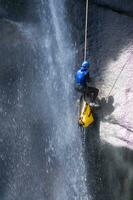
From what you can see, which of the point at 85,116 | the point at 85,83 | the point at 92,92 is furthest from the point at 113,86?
the point at 85,116

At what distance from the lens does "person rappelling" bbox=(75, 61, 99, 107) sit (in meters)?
9.55

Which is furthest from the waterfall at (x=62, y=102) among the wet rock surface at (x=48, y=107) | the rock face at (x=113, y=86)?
the rock face at (x=113, y=86)

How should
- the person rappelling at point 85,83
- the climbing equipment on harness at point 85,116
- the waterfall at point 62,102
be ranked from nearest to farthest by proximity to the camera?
the person rappelling at point 85,83 → the climbing equipment on harness at point 85,116 → the waterfall at point 62,102

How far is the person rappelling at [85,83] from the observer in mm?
9547

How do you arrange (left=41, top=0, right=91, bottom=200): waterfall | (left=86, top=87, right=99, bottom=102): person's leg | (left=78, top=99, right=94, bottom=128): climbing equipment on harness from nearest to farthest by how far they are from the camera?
(left=78, top=99, right=94, bottom=128): climbing equipment on harness < (left=86, top=87, right=99, bottom=102): person's leg < (left=41, top=0, right=91, bottom=200): waterfall

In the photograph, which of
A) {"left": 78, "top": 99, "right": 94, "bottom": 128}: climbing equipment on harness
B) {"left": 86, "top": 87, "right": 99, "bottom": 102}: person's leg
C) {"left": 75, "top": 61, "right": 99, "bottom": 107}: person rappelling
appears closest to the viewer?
{"left": 75, "top": 61, "right": 99, "bottom": 107}: person rappelling

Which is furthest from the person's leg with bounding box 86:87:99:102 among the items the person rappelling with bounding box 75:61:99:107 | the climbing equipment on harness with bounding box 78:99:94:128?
the climbing equipment on harness with bounding box 78:99:94:128

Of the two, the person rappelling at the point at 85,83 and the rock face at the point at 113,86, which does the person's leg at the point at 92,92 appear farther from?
the rock face at the point at 113,86

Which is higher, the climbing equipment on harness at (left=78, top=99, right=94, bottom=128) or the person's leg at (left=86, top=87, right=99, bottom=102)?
the person's leg at (left=86, top=87, right=99, bottom=102)

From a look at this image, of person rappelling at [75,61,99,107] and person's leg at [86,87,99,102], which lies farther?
person's leg at [86,87,99,102]

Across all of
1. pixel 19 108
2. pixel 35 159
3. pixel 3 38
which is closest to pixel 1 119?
pixel 19 108

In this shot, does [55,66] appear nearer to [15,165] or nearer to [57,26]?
[57,26]

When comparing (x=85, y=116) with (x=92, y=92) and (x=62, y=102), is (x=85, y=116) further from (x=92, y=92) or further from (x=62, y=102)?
(x=62, y=102)

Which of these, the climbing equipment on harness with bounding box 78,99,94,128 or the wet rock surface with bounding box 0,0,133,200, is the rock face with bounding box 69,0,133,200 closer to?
the wet rock surface with bounding box 0,0,133,200
